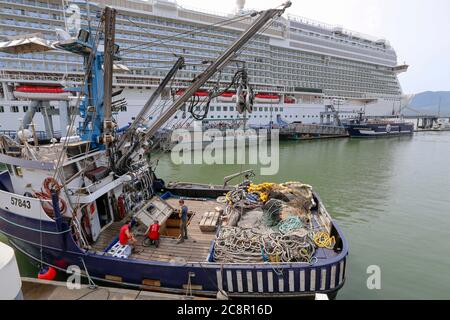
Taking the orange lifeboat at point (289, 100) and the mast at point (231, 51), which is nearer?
the mast at point (231, 51)

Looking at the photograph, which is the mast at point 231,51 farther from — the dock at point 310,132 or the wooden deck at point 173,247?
the dock at point 310,132

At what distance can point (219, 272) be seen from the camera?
572cm

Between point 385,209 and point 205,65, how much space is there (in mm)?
20383

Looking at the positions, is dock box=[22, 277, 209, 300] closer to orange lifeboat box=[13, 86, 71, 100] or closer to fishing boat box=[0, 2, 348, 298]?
fishing boat box=[0, 2, 348, 298]

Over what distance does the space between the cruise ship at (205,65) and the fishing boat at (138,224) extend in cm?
650

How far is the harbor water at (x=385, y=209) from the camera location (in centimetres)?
756

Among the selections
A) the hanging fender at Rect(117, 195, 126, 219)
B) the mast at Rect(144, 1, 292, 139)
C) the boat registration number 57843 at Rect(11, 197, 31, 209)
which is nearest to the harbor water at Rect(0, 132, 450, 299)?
the boat registration number 57843 at Rect(11, 197, 31, 209)

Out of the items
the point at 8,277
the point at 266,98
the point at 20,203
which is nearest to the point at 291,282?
the point at 8,277

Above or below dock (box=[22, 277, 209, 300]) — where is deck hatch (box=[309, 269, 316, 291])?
→ below

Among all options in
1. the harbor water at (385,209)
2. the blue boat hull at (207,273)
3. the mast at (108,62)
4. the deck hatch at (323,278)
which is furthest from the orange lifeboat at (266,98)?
the deck hatch at (323,278)

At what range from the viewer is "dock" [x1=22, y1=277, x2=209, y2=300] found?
488cm

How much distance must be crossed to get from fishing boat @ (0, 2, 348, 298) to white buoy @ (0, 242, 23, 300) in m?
3.47

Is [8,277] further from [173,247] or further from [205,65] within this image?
[205,65]
